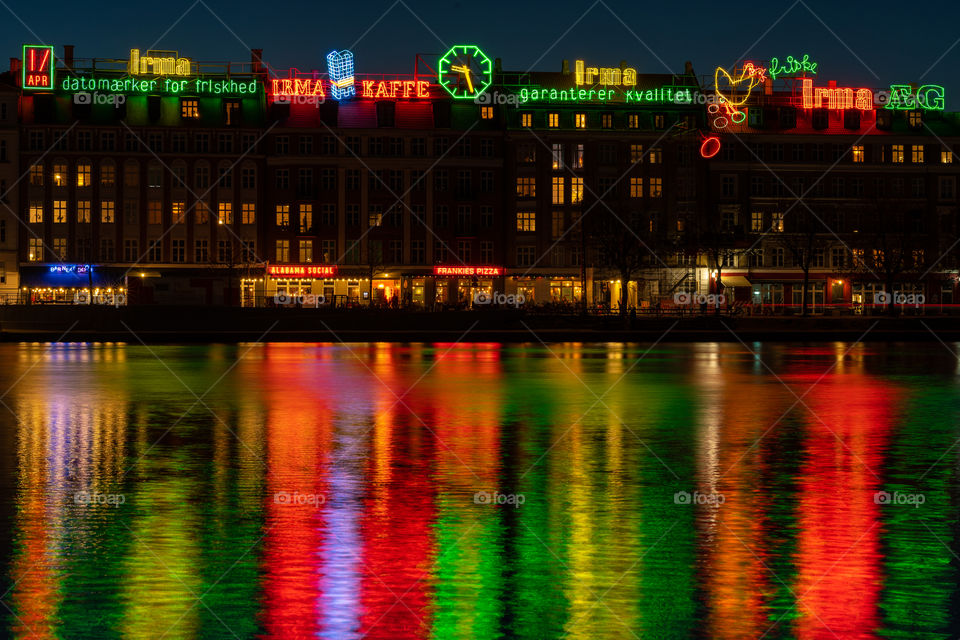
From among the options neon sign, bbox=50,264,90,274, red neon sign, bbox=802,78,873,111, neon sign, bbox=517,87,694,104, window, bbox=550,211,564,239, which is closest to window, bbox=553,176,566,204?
window, bbox=550,211,564,239

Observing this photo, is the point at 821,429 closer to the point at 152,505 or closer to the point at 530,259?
the point at 152,505

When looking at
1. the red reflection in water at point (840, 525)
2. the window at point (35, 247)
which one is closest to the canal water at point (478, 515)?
the red reflection in water at point (840, 525)

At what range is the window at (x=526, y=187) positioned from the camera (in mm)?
104562

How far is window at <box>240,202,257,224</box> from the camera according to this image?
102188 millimetres

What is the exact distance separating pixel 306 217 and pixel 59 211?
19486 millimetres

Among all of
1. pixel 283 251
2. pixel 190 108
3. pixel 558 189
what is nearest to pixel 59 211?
pixel 190 108

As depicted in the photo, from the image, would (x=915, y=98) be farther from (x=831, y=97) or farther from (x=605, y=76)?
(x=605, y=76)

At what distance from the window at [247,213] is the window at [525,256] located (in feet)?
71.7

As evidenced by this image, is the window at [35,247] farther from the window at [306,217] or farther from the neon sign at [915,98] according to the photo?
the neon sign at [915,98]

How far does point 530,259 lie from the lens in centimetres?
10444

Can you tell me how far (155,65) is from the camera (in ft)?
326

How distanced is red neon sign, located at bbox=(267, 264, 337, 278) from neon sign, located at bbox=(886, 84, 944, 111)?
49.1 meters

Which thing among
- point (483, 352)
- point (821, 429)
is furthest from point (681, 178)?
point (821, 429)

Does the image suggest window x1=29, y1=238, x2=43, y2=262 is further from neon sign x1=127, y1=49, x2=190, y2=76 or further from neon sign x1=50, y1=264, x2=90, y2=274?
neon sign x1=127, y1=49, x2=190, y2=76
